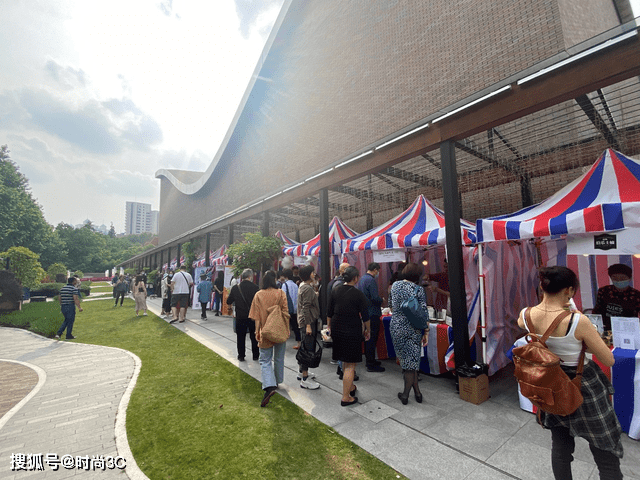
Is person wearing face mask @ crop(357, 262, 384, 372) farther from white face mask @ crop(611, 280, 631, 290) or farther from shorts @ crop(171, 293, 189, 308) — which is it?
shorts @ crop(171, 293, 189, 308)

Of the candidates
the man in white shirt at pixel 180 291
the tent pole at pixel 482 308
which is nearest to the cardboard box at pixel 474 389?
the tent pole at pixel 482 308

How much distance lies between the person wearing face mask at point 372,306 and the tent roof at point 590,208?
1866mm

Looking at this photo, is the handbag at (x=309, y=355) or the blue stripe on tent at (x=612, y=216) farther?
the handbag at (x=309, y=355)

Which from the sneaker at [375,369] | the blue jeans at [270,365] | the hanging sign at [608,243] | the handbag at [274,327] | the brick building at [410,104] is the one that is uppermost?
the brick building at [410,104]

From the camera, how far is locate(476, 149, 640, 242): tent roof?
10.3 feet

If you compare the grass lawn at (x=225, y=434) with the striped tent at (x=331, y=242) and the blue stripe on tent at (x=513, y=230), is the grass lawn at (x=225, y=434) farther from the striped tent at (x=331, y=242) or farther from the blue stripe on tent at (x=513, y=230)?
the striped tent at (x=331, y=242)

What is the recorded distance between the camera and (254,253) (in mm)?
8750

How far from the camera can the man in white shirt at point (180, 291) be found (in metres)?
10.1

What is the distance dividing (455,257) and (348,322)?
1938 mm

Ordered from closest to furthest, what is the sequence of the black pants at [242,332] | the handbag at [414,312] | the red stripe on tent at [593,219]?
the red stripe on tent at [593,219], the handbag at [414,312], the black pants at [242,332]

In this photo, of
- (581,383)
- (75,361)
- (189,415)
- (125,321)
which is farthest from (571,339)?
(125,321)

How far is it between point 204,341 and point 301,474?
6088mm

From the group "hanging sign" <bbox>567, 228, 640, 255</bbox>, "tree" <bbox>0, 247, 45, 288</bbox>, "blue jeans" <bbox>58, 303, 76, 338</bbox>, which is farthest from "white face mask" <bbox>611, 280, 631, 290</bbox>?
"tree" <bbox>0, 247, 45, 288</bbox>

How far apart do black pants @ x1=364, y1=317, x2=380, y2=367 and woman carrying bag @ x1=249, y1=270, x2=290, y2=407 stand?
1.77 metres
